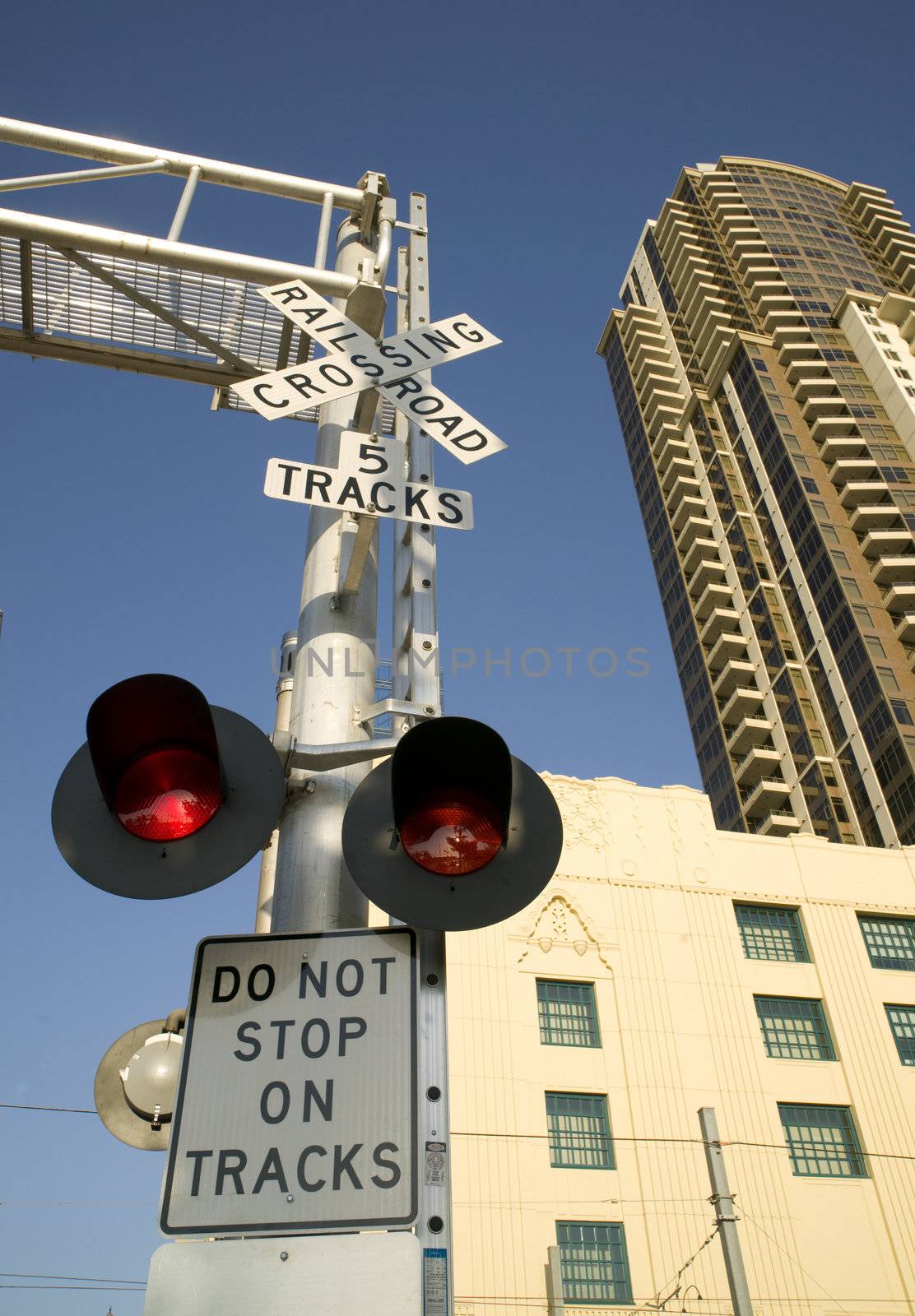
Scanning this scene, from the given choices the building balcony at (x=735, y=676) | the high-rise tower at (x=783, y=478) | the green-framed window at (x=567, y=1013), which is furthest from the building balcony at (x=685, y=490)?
the green-framed window at (x=567, y=1013)

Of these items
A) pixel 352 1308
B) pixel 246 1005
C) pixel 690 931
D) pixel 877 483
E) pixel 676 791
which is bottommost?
pixel 352 1308

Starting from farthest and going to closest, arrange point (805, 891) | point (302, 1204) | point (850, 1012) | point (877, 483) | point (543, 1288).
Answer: point (877, 483) < point (805, 891) < point (850, 1012) < point (543, 1288) < point (302, 1204)

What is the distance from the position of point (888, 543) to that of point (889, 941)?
159 ft

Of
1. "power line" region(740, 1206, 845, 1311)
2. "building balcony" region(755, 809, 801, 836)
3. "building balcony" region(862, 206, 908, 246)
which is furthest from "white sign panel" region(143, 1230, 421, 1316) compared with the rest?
"building balcony" region(862, 206, 908, 246)

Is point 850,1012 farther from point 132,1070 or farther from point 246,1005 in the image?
point 246,1005

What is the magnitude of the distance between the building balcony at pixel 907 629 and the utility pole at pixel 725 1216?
59408 millimetres

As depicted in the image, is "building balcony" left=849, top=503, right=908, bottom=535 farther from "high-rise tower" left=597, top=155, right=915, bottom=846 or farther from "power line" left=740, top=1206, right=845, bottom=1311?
"power line" left=740, top=1206, right=845, bottom=1311

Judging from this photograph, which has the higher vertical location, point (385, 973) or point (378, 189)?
point (378, 189)

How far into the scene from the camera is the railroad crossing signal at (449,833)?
2812mm

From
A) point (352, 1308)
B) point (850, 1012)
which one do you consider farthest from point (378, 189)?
point (850, 1012)

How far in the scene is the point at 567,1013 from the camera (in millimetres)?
28375

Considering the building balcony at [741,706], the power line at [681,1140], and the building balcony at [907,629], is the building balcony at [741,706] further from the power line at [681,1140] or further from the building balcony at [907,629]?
the power line at [681,1140]

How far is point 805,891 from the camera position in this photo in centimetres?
3288

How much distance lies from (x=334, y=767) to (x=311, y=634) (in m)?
0.82
